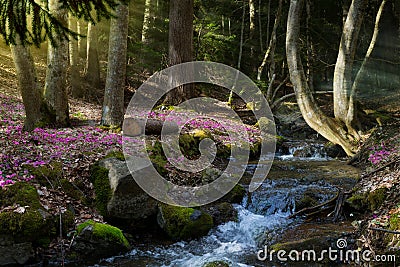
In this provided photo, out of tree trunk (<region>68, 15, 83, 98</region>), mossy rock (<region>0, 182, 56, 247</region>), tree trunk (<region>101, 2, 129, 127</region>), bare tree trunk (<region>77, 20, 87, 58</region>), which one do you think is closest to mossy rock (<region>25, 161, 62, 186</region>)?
mossy rock (<region>0, 182, 56, 247</region>)

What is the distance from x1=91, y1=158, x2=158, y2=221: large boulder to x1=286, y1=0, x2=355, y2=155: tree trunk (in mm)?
6027

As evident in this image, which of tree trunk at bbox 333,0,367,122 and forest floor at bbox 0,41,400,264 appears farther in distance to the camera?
tree trunk at bbox 333,0,367,122

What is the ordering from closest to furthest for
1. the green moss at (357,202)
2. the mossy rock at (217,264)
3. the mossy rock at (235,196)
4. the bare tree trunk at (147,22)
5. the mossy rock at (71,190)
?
the mossy rock at (217,264) < the mossy rock at (71,190) < the green moss at (357,202) < the mossy rock at (235,196) < the bare tree trunk at (147,22)

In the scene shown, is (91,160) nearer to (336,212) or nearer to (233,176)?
(233,176)

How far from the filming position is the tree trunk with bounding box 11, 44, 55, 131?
7.72 metres

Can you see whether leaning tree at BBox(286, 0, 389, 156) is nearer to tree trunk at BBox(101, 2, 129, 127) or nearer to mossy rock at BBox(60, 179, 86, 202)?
tree trunk at BBox(101, 2, 129, 127)

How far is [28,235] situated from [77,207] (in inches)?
48.3

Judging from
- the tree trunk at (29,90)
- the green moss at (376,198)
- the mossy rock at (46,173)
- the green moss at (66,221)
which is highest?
the tree trunk at (29,90)

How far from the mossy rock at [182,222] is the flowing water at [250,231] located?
0.14 metres

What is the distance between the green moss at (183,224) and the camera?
5840 millimetres

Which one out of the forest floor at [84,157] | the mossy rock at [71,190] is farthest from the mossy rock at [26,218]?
the mossy rock at [71,190]

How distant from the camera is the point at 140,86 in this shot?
16453 mm

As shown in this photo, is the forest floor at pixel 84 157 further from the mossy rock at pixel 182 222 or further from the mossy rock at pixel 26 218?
the mossy rock at pixel 182 222

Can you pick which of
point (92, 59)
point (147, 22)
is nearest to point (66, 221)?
Answer: point (92, 59)
